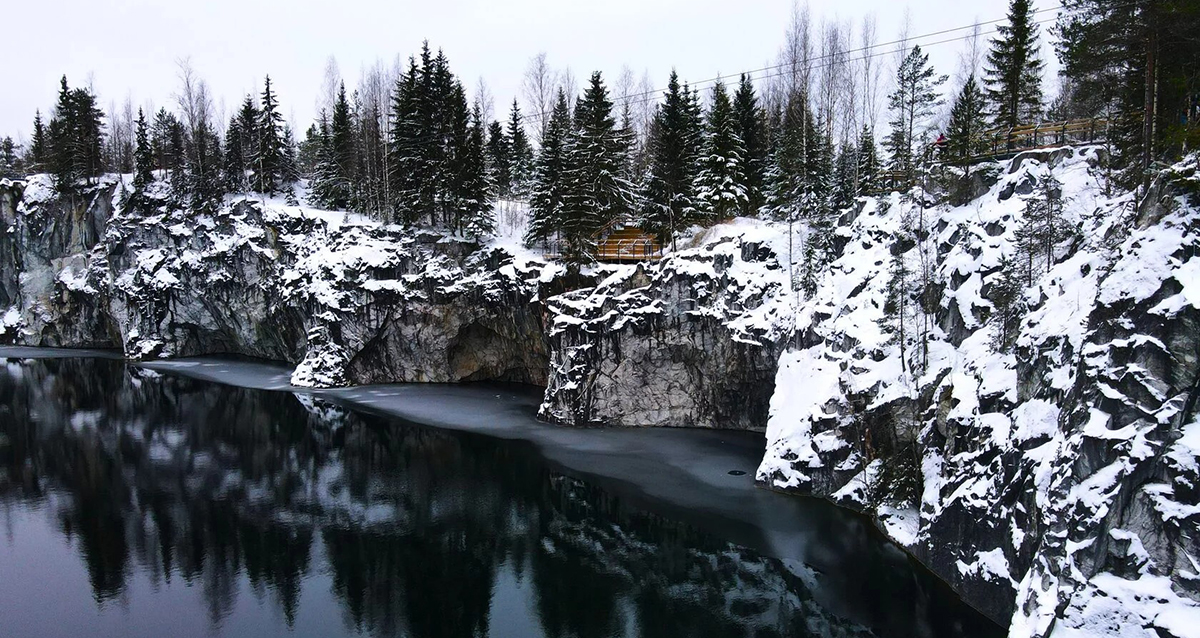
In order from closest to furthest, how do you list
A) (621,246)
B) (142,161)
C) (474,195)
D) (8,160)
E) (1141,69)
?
(1141,69), (621,246), (474,195), (142,161), (8,160)

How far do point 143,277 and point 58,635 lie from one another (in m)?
45.9

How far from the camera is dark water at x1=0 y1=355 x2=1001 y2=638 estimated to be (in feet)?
52.8

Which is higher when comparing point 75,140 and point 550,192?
point 75,140

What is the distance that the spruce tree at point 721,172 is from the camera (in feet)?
127

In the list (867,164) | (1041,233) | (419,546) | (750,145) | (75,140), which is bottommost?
(419,546)

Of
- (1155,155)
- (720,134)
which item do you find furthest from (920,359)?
(720,134)

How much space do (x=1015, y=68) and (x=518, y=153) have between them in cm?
3976

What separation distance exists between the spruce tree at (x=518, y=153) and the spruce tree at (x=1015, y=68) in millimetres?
36111

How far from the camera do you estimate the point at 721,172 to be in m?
39.3

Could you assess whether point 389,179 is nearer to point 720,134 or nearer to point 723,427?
point 720,134

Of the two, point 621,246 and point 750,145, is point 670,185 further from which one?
point 750,145

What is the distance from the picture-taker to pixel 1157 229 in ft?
45.0

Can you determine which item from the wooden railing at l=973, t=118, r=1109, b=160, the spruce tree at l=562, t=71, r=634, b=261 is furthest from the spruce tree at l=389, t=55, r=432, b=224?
the wooden railing at l=973, t=118, r=1109, b=160

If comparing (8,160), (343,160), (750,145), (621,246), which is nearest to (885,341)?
(621,246)
